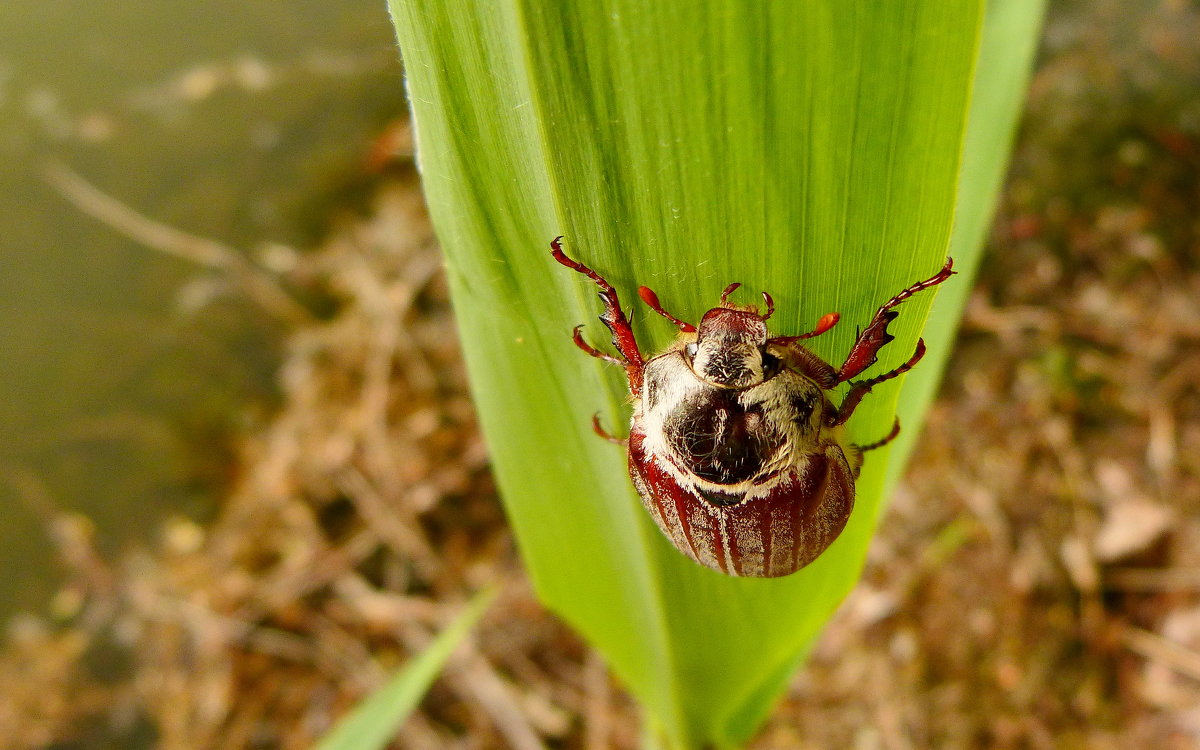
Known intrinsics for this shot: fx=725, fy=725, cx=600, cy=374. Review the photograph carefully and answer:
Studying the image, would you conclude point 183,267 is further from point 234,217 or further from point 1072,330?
point 1072,330

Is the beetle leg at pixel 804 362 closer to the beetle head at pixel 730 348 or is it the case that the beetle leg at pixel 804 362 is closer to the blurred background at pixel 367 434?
the beetle head at pixel 730 348

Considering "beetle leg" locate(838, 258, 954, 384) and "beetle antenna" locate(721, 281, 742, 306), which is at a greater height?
"beetle leg" locate(838, 258, 954, 384)

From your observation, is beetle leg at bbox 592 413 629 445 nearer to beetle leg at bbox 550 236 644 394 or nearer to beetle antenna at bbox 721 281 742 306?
beetle leg at bbox 550 236 644 394

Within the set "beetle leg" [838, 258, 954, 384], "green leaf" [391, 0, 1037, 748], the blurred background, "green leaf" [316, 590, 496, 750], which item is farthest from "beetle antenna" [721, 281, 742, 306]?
the blurred background

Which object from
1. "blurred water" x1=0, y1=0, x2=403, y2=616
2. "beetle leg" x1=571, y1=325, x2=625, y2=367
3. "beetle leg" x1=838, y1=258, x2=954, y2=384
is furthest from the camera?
"blurred water" x1=0, y1=0, x2=403, y2=616

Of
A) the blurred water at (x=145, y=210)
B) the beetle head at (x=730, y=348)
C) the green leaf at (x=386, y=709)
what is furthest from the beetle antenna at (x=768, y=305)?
the blurred water at (x=145, y=210)

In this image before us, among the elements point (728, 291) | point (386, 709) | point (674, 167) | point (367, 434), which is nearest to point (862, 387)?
point (728, 291)

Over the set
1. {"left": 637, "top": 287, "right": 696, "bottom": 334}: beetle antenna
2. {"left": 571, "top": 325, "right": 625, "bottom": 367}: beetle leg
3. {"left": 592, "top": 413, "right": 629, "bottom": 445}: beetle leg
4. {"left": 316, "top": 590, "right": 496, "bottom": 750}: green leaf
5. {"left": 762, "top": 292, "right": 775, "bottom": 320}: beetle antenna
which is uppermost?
{"left": 762, "top": 292, "right": 775, "bottom": 320}: beetle antenna
